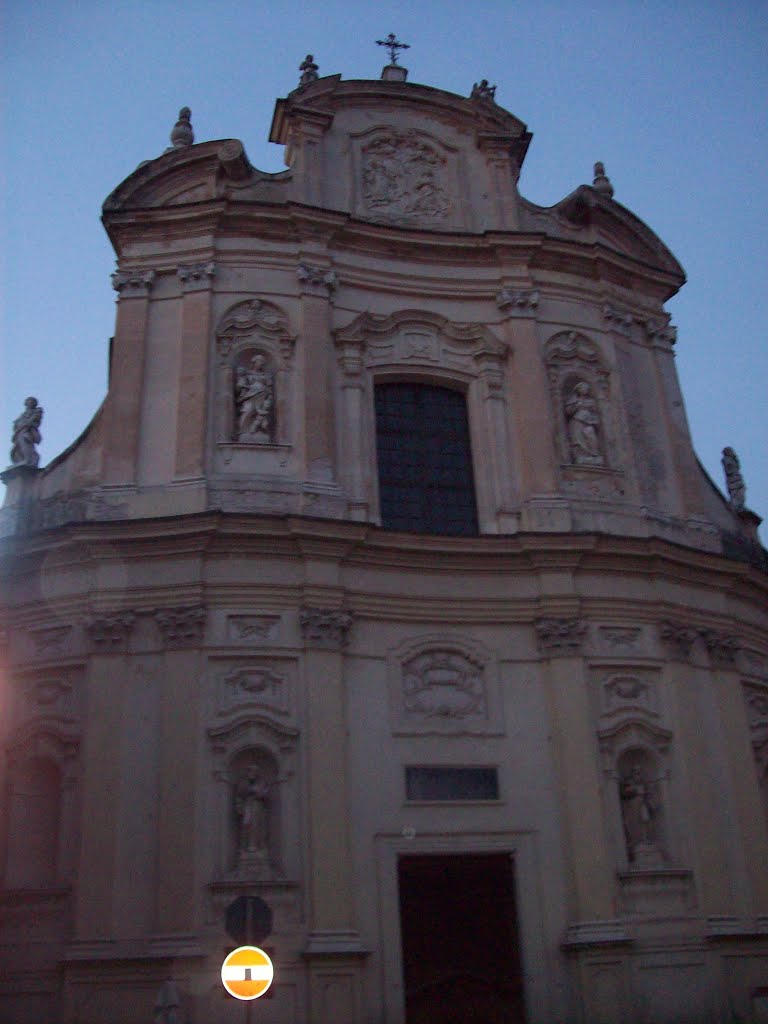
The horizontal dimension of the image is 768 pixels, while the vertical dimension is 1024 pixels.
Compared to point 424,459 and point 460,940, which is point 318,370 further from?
point 460,940

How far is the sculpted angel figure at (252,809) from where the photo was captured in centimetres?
1235

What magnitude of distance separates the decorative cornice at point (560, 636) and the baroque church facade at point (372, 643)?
0.04m

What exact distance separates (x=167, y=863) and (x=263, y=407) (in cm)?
610

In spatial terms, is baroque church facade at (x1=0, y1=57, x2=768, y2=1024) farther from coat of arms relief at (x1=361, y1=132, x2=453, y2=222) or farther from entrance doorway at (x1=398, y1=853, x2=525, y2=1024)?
coat of arms relief at (x1=361, y1=132, x2=453, y2=222)

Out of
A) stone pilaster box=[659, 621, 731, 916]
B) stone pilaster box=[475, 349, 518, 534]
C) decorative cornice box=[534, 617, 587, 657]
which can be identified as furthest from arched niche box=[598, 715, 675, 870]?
stone pilaster box=[475, 349, 518, 534]

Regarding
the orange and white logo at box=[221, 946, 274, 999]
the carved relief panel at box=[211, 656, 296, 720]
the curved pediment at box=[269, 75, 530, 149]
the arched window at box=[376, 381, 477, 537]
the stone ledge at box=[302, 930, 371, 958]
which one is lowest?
the orange and white logo at box=[221, 946, 274, 999]

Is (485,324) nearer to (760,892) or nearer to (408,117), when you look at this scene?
(408,117)

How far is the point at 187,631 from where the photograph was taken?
43.1ft

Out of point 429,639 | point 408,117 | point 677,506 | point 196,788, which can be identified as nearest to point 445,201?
point 408,117

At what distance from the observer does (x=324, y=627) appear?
13391 millimetres

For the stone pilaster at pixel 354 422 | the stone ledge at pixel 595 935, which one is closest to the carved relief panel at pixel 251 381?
the stone pilaster at pixel 354 422

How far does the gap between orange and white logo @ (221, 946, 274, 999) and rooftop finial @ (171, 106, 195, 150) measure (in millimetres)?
13171

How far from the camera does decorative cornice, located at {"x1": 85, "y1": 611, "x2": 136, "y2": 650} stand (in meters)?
13.1

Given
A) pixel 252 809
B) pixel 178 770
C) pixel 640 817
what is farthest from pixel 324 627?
pixel 640 817
